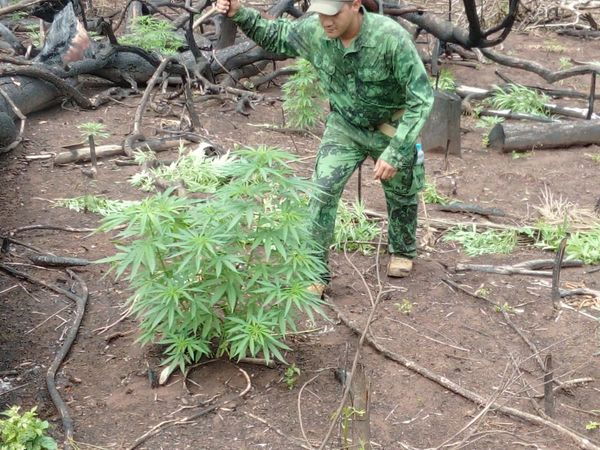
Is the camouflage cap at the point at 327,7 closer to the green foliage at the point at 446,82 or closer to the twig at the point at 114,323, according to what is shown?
the twig at the point at 114,323

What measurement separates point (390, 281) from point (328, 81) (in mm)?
Result: 1500

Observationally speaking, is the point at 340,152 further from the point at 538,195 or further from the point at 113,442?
the point at 538,195

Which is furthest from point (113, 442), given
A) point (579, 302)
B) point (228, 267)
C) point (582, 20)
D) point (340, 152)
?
point (582, 20)

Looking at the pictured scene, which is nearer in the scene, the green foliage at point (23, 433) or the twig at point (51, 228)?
the green foliage at point (23, 433)

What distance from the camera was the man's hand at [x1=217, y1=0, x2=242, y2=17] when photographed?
17.5 feet

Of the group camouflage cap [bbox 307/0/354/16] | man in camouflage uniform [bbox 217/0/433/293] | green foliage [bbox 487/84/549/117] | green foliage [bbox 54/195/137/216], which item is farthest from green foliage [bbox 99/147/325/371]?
green foliage [bbox 487/84/549/117]

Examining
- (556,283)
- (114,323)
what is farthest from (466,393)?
(114,323)

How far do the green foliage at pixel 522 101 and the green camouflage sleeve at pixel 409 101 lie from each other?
5915 millimetres

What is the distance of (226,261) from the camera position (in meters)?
4.29

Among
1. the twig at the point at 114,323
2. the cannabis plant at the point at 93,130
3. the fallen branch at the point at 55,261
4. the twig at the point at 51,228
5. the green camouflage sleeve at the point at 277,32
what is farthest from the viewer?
the cannabis plant at the point at 93,130

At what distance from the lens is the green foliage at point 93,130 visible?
8.73 meters

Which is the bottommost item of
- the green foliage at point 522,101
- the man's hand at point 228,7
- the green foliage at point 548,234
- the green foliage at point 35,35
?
the green foliage at point 522,101

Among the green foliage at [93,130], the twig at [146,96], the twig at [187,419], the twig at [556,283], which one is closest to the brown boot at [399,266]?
the twig at [556,283]

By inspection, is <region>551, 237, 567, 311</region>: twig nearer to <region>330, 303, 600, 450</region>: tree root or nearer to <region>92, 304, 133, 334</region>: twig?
<region>330, 303, 600, 450</region>: tree root
